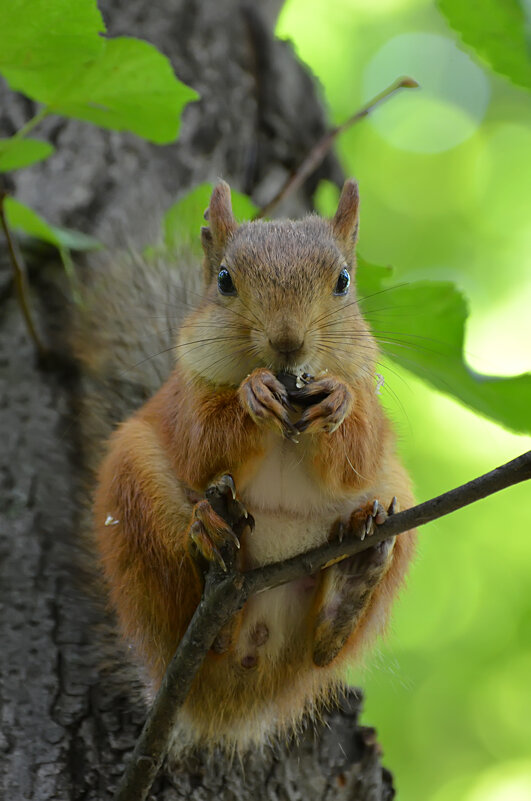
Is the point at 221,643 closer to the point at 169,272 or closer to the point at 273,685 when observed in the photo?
the point at 273,685

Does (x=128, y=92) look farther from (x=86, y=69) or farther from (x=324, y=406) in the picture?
(x=324, y=406)

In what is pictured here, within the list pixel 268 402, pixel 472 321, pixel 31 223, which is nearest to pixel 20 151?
pixel 31 223

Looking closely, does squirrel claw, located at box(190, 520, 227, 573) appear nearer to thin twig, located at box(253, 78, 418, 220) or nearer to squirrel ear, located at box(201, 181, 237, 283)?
squirrel ear, located at box(201, 181, 237, 283)

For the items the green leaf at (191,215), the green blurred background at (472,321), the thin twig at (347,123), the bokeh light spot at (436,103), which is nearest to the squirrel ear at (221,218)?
the green leaf at (191,215)

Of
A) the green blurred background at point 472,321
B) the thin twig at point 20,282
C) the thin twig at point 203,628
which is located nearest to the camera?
the thin twig at point 203,628

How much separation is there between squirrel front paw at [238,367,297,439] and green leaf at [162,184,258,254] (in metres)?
0.67

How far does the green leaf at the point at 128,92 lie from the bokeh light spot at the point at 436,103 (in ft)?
8.52

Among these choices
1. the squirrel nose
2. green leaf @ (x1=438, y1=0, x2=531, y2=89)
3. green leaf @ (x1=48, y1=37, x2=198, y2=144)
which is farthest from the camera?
green leaf @ (x1=48, y1=37, x2=198, y2=144)

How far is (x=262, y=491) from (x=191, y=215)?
2.43 feet

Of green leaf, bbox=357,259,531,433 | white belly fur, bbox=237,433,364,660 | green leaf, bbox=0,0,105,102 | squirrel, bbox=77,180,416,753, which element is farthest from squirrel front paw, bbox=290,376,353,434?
green leaf, bbox=0,0,105,102

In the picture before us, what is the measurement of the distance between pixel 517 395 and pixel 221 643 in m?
0.54

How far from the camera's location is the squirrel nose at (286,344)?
107 cm

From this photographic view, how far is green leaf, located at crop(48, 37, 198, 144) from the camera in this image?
1.18 m

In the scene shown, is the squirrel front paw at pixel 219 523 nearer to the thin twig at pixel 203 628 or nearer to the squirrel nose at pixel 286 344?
the thin twig at pixel 203 628
